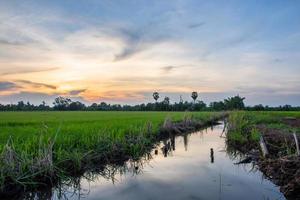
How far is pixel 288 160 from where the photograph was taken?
7.03 metres

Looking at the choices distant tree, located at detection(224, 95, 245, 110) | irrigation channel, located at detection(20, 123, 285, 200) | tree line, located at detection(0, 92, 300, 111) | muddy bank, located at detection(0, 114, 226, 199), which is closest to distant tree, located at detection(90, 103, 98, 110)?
tree line, located at detection(0, 92, 300, 111)

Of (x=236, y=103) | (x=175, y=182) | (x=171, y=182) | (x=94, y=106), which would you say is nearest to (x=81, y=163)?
(x=171, y=182)

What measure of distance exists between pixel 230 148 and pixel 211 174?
541 cm

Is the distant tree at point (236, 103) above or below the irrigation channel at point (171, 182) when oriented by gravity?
above

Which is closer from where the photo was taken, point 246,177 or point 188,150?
point 246,177

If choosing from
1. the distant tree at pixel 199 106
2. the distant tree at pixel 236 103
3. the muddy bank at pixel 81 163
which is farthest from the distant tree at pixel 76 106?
the muddy bank at pixel 81 163

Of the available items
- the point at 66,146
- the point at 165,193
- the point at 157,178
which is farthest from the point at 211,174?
the point at 66,146

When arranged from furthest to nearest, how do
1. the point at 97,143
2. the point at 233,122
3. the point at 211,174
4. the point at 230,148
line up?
1. the point at 233,122
2. the point at 230,148
3. the point at 97,143
4. the point at 211,174

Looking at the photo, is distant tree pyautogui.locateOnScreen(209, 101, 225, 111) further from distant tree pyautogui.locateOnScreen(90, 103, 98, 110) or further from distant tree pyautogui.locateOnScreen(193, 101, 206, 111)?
distant tree pyautogui.locateOnScreen(90, 103, 98, 110)

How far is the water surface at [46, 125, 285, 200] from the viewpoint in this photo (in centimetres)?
725

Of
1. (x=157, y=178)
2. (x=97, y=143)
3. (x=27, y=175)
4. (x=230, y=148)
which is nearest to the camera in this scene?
(x=27, y=175)

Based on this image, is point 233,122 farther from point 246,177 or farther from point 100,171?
point 100,171

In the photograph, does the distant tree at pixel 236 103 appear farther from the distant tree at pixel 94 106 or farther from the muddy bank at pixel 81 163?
the muddy bank at pixel 81 163

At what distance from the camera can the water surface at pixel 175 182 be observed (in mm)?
7254
